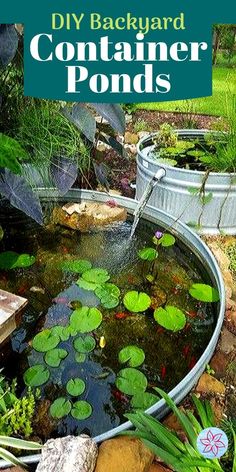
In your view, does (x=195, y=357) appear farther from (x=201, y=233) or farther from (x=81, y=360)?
(x=201, y=233)

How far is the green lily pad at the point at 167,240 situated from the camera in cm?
248

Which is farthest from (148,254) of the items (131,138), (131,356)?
(131,138)

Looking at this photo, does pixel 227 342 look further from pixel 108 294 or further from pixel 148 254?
pixel 148 254

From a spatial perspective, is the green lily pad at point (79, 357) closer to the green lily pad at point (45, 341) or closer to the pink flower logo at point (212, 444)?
the green lily pad at point (45, 341)

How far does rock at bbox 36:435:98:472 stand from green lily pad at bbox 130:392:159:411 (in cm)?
39

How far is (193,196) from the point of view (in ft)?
8.49

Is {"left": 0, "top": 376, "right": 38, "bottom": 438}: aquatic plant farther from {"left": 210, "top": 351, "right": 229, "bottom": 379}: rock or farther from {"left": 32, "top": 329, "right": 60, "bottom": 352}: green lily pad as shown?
{"left": 210, "top": 351, "right": 229, "bottom": 379}: rock

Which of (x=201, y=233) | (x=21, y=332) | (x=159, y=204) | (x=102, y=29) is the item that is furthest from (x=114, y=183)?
(x=21, y=332)

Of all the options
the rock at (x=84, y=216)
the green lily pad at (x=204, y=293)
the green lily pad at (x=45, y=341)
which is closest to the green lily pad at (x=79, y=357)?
the green lily pad at (x=45, y=341)

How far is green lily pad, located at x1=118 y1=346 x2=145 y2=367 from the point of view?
1.77 m

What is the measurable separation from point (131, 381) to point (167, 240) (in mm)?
1014

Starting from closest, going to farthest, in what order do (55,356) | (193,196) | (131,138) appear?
1. (55,356)
2. (193,196)
3. (131,138)

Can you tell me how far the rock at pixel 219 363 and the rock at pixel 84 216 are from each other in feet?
4.10

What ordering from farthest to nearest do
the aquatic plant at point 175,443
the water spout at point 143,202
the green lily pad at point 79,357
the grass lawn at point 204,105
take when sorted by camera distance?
the grass lawn at point 204,105 → the water spout at point 143,202 → the green lily pad at point 79,357 → the aquatic plant at point 175,443
